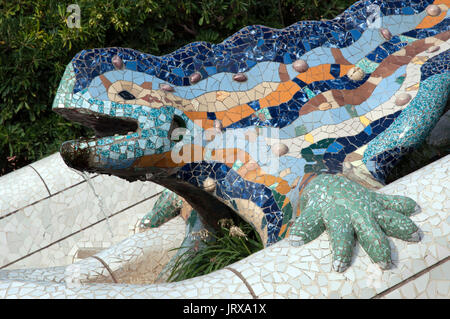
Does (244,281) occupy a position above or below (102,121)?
below

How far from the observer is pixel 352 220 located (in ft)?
9.83

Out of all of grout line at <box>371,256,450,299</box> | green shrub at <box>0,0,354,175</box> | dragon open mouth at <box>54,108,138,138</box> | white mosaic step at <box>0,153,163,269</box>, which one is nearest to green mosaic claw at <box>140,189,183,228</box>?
white mosaic step at <box>0,153,163,269</box>

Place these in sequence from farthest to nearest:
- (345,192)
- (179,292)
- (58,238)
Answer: (58,238) → (345,192) → (179,292)

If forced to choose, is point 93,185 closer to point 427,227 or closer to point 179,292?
point 179,292

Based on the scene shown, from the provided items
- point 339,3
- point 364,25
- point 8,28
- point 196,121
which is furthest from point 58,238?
point 339,3

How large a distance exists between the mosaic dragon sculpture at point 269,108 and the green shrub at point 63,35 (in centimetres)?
214

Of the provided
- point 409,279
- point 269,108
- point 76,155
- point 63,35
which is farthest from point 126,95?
point 63,35

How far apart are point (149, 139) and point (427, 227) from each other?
1389 mm

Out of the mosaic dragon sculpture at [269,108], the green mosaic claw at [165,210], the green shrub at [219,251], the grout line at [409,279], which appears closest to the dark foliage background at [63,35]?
the green mosaic claw at [165,210]

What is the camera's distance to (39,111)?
6.35m

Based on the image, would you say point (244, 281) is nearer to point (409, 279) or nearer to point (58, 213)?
point (409, 279)

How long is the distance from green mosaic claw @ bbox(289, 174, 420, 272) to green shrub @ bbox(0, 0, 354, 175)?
329cm

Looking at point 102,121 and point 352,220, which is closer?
point 352,220

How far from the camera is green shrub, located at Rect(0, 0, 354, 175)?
6.04 meters
